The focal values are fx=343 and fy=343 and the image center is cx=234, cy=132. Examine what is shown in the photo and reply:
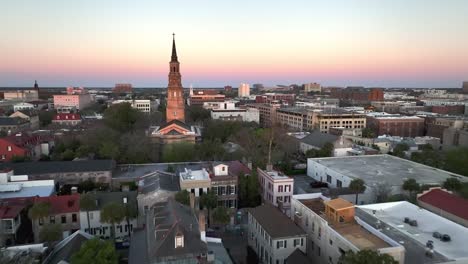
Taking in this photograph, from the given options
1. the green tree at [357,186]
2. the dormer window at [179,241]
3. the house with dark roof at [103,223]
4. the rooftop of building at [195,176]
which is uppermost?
the dormer window at [179,241]

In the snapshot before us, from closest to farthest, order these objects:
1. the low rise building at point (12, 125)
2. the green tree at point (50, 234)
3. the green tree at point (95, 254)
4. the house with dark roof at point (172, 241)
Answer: the green tree at point (95, 254) → the house with dark roof at point (172, 241) → the green tree at point (50, 234) → the low rise building at point (12, 125)

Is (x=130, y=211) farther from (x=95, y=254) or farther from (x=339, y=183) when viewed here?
(x=339, y=183)

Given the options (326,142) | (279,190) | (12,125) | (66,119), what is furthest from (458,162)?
(66,119)

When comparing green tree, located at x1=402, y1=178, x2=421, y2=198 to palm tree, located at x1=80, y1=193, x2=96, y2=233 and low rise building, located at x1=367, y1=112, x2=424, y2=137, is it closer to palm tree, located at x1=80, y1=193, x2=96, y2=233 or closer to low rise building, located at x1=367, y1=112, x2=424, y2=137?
palm tree, located at x1=80, y1=193, x2=96, y2=233

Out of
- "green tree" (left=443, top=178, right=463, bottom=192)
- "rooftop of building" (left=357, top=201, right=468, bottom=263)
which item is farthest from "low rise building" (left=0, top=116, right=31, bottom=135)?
"green tree" (left=443, top=178, right=463, bottom=192)

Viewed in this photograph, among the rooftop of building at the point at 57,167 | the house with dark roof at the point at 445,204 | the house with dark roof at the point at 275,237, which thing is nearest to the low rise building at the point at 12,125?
the rooftop of building at the point at 57,167

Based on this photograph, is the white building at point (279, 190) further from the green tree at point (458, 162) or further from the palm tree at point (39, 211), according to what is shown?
the green tree at point (458, 162)
